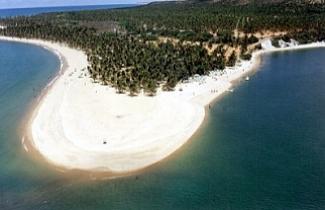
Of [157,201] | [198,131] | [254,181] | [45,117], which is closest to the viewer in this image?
[157,201]

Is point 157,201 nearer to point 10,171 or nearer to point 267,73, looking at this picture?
point 10,171

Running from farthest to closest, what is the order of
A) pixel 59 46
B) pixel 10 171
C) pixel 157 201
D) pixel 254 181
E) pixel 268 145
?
pixel 59 46 < pixel 268 145 < pixel 10 171 < pixel 254 181 < pixel 157 201

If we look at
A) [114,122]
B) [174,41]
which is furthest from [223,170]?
[174,41]

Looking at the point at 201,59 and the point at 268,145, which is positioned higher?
the point at 201,59

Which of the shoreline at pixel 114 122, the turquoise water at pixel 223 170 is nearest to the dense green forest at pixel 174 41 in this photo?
the shoreline at pixel 114 122

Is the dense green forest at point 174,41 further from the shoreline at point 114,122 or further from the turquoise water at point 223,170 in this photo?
the turquoise water at point 223,170

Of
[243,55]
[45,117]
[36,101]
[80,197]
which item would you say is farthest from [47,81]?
[80,197]

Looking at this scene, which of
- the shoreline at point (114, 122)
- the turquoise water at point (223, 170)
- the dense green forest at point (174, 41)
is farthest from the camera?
the dense green forest at point (174, 41)
